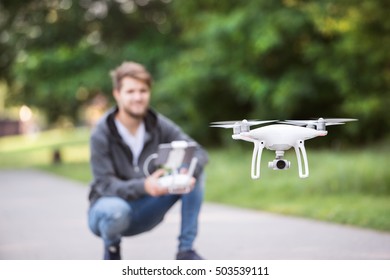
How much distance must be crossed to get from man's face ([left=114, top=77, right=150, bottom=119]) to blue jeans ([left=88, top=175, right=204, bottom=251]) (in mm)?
453

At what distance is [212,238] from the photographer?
190 inches

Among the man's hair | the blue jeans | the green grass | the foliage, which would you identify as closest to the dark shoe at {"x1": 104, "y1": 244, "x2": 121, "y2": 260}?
the blue jeans

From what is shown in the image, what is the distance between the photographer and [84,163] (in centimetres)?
1173

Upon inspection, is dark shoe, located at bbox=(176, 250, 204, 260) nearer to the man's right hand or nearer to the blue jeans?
the blue jeans

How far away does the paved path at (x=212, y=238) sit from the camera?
4.14m

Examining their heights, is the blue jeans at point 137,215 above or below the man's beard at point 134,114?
below

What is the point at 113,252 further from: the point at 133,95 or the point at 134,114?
the point at 133,95

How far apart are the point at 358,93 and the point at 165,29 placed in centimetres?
412

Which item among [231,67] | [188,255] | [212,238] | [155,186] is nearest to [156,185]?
[155,186]

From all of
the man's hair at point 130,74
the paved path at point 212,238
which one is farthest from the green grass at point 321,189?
the man's hair at point 130,74

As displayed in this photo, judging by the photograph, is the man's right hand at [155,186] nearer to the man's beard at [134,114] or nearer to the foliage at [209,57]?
the man's beard at [134,114]

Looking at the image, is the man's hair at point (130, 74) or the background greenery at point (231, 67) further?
the background greenery at point (231, 67)

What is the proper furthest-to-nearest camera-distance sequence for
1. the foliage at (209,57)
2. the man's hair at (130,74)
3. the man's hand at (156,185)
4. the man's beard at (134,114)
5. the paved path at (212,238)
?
the foliage at (209,57) → the paved path at (212,238) → the man's beard at (134,114) → the man's hair at (130,74) → the man's hand at (156,185)

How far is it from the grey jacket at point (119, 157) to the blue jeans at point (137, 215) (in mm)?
69
